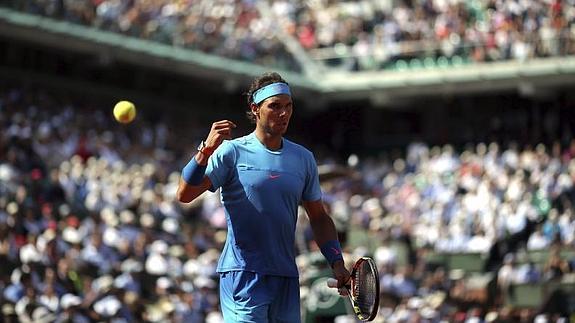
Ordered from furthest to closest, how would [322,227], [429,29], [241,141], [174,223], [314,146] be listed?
[314,146], [429,29], [174,223], [322,227], [241,141]

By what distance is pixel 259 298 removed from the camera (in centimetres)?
650

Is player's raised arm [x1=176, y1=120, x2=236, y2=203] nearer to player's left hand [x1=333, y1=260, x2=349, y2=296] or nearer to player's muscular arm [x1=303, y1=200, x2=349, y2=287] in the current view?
player's muscular arm [x1=303, y1=200, x2=349, y2=287]

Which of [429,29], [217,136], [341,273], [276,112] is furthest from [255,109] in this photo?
[429,29]

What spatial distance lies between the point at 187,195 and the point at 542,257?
14906 millimetres

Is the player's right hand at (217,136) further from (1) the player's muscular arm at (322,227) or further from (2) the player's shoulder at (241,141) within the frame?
(1) the player's muscular arm at (322,227)

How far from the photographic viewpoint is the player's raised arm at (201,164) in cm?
626

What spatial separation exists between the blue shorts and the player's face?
2.52 feet

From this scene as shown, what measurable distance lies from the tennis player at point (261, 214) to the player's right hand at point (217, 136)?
0.57 feet

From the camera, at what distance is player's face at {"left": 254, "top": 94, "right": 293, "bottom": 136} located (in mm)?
6586

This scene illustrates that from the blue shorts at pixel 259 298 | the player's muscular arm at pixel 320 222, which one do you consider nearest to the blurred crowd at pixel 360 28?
the player's muscular arm at pixel 320 222

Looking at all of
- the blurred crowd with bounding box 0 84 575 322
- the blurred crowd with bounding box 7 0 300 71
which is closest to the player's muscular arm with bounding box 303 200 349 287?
the blurred crowd with bounding box 0 84 575 322

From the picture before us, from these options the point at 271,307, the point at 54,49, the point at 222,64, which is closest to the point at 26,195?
the point at 54,49

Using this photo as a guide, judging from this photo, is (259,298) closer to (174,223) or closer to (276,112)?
(276,112)

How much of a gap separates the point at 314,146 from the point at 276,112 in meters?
24.3
